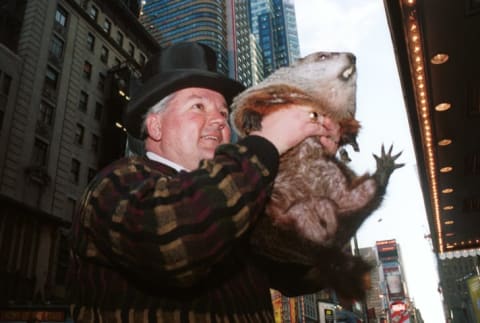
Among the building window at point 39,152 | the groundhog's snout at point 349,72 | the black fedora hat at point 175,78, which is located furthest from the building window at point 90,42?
the groundhog's snout at point 349,72

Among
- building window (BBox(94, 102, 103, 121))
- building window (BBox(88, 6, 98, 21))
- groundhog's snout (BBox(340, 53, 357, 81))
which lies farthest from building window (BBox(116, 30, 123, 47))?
groundhog's snout (BBox(340, 53, 357, 81))

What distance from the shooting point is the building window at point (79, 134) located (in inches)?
952

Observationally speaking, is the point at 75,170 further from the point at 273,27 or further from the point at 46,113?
the point at 273,27

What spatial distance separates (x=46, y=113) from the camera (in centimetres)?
2214

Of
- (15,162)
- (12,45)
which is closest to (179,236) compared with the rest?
(15,162)

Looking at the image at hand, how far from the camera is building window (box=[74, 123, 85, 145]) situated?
79.4 ft

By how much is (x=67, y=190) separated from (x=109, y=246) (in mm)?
23616

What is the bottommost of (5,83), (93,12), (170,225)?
(170,225)

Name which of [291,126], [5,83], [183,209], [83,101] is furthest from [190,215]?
[83,101]

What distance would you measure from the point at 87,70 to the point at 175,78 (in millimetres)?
27706

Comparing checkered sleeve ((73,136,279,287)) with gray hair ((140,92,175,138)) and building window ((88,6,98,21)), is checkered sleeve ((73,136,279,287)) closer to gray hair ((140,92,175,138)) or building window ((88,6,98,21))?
gray hair ((140,92,175,138))

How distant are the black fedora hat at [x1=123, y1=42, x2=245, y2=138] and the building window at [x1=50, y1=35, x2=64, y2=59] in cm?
2539

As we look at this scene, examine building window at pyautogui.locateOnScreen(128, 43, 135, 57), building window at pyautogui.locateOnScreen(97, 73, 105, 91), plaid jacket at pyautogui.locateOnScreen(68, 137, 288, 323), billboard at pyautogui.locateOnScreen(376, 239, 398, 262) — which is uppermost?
building window at pyautogui.locateOnScreen(128, 43, 135, 57)

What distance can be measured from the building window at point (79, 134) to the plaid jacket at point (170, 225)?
25.1 m
